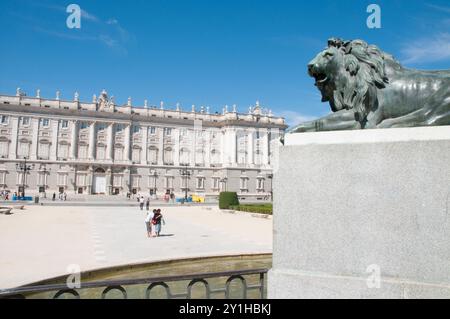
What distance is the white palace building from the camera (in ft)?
201

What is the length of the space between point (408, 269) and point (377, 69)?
5.73 ft

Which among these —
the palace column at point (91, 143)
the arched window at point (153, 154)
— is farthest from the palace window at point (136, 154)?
the palace column at point (91, 143)

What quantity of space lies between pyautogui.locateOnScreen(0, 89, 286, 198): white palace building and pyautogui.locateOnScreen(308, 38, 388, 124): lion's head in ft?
195

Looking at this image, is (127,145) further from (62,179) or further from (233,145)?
(233,145)

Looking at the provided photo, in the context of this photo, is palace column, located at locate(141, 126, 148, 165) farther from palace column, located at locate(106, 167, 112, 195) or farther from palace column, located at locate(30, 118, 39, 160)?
palace column, located at locate(30, 118, 39, 160)

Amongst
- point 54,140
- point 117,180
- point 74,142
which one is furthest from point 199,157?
point 54,140

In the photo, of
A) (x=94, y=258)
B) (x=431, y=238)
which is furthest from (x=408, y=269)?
(x=94, y=258)

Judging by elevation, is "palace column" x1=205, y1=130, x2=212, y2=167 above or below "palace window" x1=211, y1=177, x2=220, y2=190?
above

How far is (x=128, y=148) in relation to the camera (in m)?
67.8

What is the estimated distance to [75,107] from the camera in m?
64.8

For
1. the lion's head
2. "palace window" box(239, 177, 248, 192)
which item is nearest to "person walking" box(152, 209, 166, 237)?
the lion's head

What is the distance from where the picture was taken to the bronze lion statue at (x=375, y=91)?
3.28m

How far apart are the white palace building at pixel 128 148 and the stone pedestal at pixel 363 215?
5982cm

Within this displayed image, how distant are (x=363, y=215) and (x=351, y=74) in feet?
4.36
